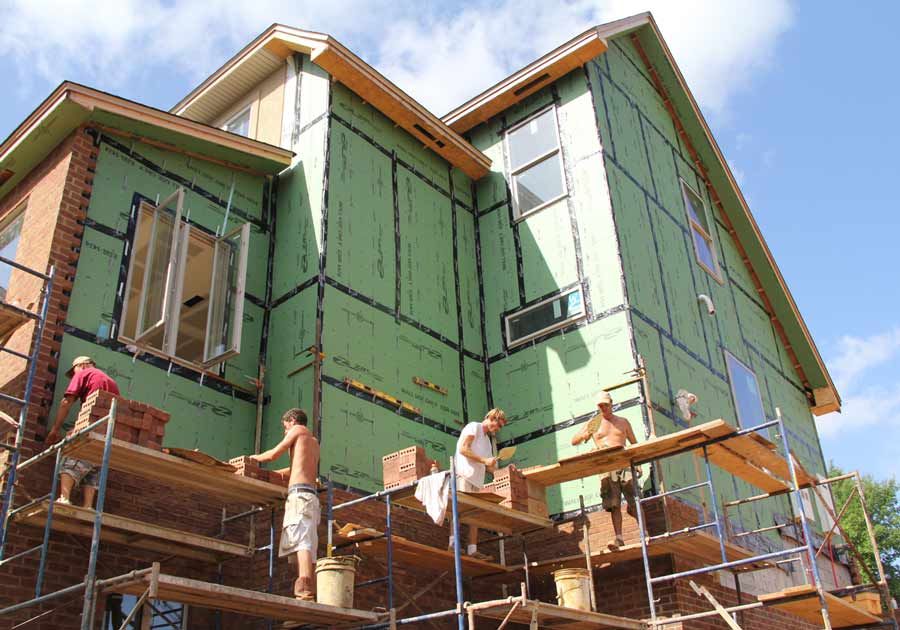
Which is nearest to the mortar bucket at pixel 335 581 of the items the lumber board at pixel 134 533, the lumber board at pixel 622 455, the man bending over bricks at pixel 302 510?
the man bending over bricks at pixel 302 510

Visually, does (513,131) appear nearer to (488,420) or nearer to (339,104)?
(339,104)

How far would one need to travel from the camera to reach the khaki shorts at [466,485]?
9844 mm

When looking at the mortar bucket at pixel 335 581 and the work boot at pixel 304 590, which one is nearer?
the work boot at pixel 304 590

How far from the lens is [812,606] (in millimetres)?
9727

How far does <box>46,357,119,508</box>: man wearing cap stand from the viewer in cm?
862

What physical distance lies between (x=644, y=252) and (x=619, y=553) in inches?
233

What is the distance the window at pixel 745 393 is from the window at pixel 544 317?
4070mm

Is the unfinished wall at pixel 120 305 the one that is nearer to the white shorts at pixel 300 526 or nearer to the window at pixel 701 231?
the white shorts at pixel 300 526

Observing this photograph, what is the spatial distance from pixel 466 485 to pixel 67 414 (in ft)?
14.5

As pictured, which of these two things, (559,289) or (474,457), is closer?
(474,457)

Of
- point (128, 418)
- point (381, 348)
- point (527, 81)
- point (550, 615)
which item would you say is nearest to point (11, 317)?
point (128, 418)

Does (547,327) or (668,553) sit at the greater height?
(547,327)

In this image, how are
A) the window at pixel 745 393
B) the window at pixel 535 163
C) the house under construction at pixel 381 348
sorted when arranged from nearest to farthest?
the house under construction at pixel 381 348
the window at pixel 535 163
the window at pixel 745 393

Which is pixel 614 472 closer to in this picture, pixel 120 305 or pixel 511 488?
pixel 511 488
